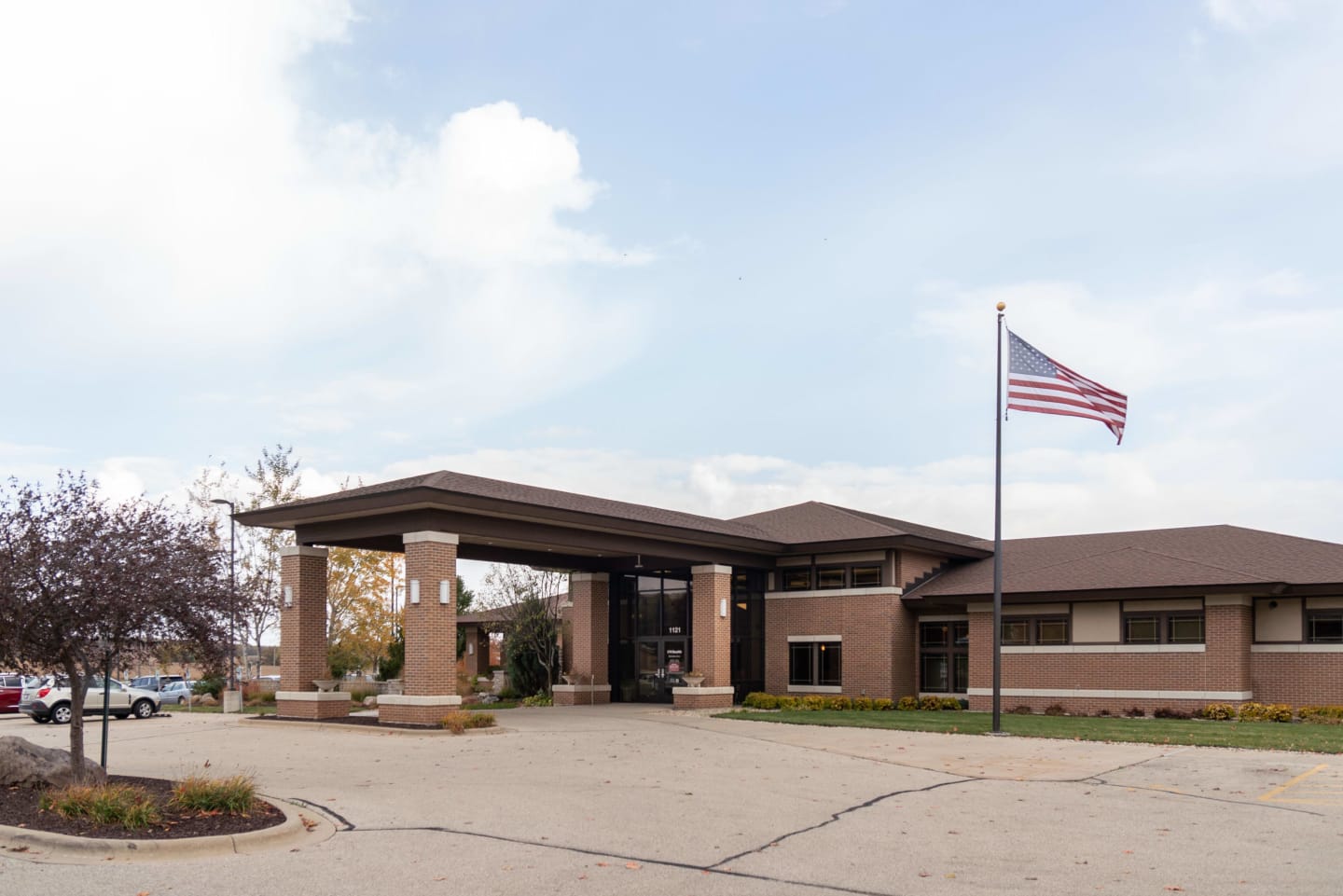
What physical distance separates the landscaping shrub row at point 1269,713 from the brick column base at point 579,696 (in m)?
17.2

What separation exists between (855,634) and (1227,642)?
10.4 metres

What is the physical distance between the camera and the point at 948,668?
35812 mm

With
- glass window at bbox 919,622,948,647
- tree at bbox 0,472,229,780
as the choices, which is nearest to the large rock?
tree at bbox 0,472,229,780

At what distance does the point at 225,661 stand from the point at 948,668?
25788 millimetres

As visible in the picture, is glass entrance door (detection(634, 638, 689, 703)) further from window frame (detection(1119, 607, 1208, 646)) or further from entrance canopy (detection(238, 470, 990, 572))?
window frame (detection(1119, 607, 1208, 646))

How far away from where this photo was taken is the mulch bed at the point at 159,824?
11.0 meters

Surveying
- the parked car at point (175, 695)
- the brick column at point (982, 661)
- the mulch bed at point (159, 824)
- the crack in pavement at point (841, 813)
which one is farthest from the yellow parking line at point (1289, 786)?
the parked car at point (175, 695)

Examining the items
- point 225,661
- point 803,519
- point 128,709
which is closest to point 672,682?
point 803,519

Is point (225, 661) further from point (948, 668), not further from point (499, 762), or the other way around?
point (948, 668)

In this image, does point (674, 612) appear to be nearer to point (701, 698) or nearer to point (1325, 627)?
point (701, 698)

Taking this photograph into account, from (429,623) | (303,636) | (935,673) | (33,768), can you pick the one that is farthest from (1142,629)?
(33,768)

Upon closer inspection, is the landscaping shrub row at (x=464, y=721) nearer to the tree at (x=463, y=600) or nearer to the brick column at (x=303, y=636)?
the brick column at (x=303, y=636)

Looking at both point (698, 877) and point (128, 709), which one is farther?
point (128, 709)

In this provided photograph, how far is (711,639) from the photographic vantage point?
3266 cm
